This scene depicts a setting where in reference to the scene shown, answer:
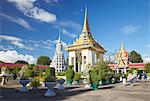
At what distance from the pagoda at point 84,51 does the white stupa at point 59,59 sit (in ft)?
14.9

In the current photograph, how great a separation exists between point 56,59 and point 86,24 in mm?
11171

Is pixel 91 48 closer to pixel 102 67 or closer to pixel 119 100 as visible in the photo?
pixel 102 67

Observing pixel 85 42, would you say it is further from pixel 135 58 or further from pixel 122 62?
pixel 135 58

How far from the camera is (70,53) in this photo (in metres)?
46.8

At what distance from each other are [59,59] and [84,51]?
395 inches

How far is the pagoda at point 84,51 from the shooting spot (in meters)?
43.2

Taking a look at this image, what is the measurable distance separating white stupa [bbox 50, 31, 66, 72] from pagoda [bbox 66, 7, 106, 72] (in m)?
4.54

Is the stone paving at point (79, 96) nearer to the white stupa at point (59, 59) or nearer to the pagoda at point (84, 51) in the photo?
the pagoda at point (84, 51)

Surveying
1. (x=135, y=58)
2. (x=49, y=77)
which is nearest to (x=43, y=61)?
(x=135, y=58)

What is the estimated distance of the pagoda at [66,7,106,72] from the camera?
142ft

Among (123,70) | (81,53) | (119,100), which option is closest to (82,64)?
(81,53)

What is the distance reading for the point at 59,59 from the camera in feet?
170

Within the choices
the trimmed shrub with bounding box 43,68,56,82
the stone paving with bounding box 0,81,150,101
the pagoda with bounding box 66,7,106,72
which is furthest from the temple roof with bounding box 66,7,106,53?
the stone paving with bounding box 0,81,150,101

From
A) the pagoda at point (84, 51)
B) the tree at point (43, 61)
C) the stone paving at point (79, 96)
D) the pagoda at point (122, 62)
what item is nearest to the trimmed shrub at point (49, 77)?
the stone paving at point (79, 96)
